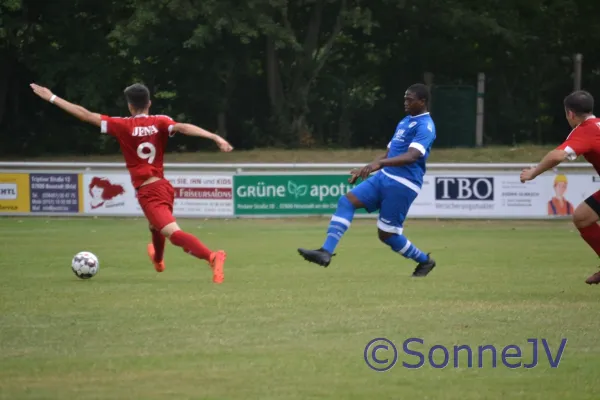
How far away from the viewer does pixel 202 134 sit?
423 inches

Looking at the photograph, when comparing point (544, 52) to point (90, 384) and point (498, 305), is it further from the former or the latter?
point (90, 384)

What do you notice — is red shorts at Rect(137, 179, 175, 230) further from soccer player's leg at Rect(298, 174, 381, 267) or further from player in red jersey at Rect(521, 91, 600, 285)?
player in red jersey at Rect(521, 91, 600, 285)

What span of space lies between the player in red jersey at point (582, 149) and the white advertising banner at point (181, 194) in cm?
1498

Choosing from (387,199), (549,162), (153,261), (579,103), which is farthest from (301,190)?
(549,162)

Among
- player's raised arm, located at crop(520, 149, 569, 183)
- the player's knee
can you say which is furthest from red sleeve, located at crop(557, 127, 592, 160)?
the player's knee

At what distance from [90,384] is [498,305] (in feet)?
15.1

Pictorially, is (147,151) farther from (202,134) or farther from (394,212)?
(394,212)

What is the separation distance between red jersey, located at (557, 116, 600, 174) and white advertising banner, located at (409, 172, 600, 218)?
14198 mm

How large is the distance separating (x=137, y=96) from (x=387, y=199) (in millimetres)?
2786

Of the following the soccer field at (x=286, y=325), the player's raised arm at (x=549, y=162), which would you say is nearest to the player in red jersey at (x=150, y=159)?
the soccer field at (x=286, y=325)

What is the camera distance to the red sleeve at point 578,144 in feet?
35.5

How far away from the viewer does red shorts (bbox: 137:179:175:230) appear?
38.5ft

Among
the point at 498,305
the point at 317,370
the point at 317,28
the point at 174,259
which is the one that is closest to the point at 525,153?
the point at 317,28

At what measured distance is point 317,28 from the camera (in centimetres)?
3606
